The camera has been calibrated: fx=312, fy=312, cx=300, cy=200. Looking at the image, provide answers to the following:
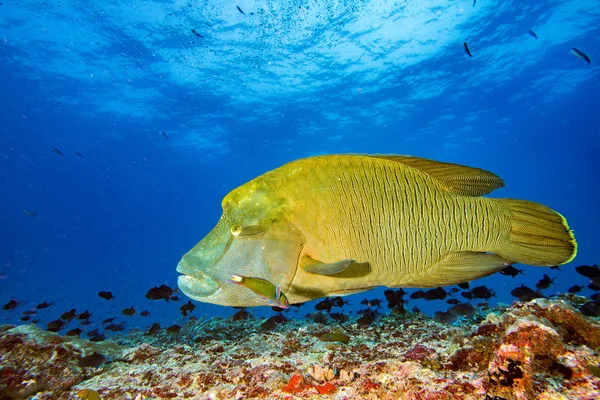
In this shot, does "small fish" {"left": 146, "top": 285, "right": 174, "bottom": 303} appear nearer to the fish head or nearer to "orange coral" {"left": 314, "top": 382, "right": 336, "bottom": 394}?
"orange coral" {"left": 314, "top": 382, "right": 336, "bottom": 394}

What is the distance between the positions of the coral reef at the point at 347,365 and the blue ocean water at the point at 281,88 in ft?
42.4

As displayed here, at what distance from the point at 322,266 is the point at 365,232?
1.35ft

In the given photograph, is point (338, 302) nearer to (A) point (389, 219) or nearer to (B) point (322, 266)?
(A) point (389, 219)

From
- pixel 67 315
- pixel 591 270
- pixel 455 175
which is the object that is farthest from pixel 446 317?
pixel 67 315

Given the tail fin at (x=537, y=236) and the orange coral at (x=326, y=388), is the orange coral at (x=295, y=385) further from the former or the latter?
the tail fin at (x=537, y=236)

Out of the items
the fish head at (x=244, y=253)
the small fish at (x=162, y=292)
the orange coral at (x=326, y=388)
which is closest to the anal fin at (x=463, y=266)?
the fish head at (x=244, y=253)

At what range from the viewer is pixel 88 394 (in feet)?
10.3

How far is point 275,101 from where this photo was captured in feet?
127

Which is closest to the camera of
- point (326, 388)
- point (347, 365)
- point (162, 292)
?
point (326, 388)

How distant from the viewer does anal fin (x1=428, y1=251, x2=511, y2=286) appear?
6.65 feet

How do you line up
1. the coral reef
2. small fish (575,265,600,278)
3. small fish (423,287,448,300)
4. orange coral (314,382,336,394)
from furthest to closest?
small fish (423,287,448,300), small fish (575,265,600,278), orange coral (314,382,336,394), the coral reef

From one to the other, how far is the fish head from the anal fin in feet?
3.09

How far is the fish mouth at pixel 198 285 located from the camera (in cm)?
195

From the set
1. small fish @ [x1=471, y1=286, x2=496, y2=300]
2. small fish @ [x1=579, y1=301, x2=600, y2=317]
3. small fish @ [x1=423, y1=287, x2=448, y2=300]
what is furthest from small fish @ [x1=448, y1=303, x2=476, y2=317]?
small fish @ [x1=579, y1=301, x2=600, y2=317]
